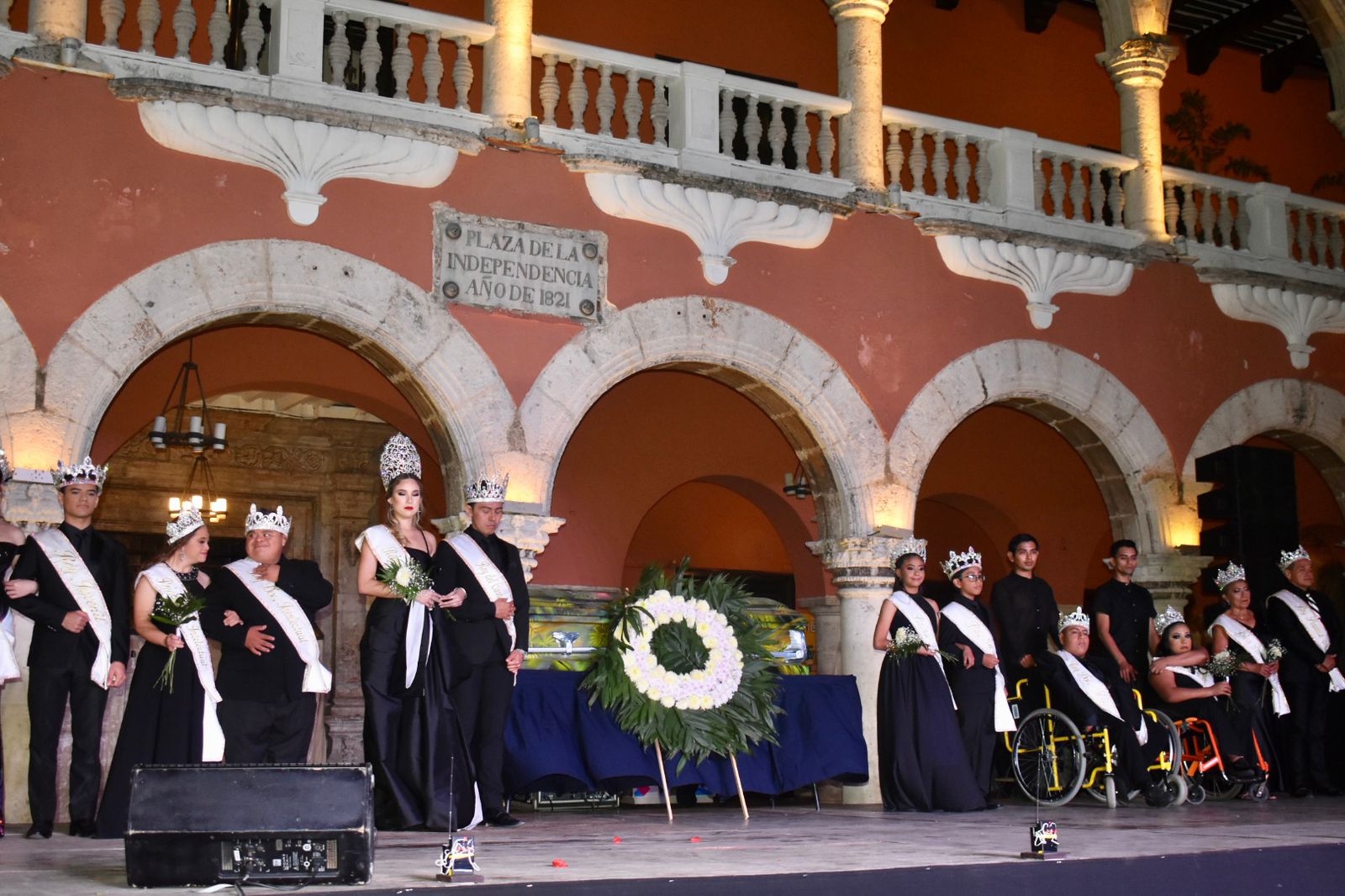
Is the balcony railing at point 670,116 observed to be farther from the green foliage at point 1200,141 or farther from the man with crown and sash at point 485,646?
the man with crown and sash at point 485,646

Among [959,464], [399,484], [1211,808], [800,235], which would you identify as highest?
[800,235]

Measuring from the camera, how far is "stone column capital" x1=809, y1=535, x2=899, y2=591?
33.0ft

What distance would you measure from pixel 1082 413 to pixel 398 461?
5750 mm

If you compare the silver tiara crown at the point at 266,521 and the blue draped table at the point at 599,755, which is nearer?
the silver tiara crown at the point at 266,521

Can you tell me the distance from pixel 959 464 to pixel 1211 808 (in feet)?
18.7

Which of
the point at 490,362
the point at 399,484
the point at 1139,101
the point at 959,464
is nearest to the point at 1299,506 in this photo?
the point at 959,464

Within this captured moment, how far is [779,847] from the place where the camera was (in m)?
5.91

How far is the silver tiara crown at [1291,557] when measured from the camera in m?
10.1

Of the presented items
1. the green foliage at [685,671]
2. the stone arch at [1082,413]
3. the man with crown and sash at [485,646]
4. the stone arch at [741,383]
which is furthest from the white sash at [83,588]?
the stone arch at [1082,413]

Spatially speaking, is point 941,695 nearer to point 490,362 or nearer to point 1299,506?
point 490,362

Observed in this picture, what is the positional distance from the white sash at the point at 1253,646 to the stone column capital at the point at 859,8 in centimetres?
454

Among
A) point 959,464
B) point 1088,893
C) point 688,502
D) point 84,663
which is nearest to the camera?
point 1088,893

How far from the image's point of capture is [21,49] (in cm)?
805

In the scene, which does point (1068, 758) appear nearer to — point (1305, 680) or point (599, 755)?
point (1305, 680)
